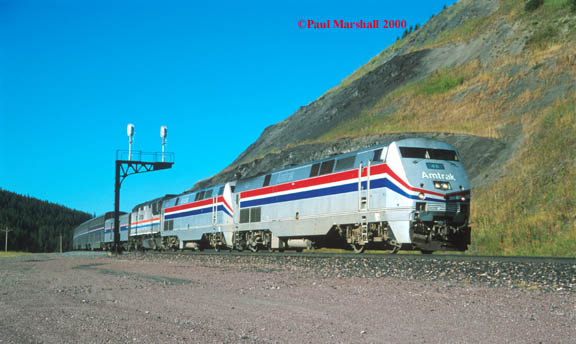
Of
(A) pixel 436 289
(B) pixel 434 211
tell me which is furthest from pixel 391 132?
(A) pixel 436 289

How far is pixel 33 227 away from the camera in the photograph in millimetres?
177125

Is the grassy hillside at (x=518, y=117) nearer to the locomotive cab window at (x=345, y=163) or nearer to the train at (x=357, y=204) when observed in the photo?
the train at (x=357, y=204)

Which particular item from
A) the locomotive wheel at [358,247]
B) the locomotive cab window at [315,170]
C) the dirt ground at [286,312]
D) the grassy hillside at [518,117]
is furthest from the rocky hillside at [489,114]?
the dirt ground at [286,312]

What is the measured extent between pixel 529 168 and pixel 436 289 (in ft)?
73.6

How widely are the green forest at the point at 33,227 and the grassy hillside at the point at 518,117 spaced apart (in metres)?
127

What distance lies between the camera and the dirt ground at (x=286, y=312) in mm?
7078

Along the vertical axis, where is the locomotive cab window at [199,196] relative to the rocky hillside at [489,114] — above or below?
below

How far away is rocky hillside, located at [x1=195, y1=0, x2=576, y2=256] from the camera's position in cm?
2709

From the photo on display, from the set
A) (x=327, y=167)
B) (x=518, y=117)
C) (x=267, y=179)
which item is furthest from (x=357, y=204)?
(x=518, y=117)

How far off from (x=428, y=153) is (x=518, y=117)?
23413 millimetres

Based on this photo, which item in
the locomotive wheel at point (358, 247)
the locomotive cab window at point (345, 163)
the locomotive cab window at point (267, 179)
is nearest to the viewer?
the locomotive cab window at point (345, 163)

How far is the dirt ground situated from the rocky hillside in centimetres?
1333

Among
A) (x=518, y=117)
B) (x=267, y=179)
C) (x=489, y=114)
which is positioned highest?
(x=489, y=114)

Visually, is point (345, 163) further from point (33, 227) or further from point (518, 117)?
point (33, 227)
